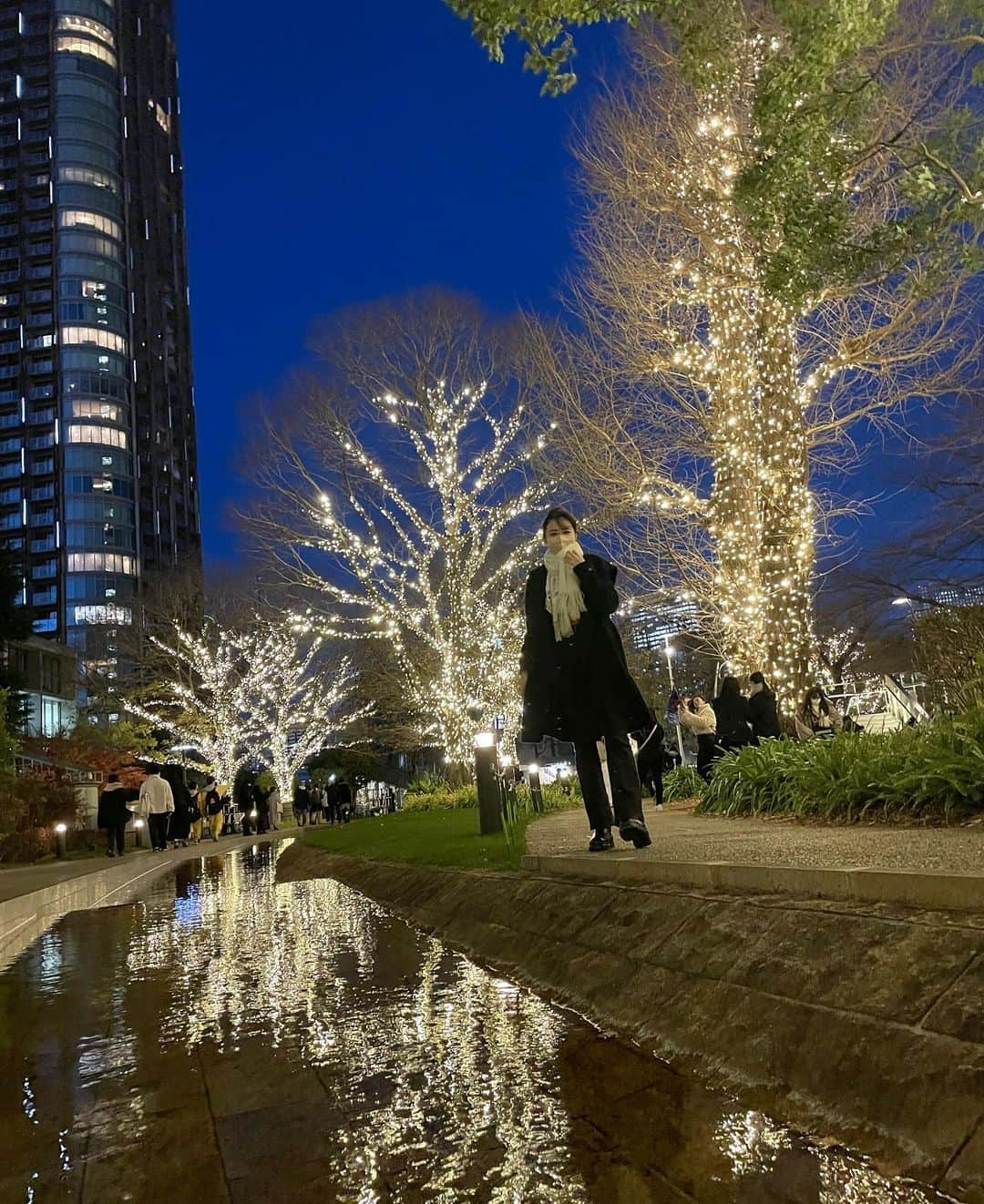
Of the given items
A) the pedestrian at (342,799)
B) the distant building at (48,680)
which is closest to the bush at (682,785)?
the pedestrian at (342,799)

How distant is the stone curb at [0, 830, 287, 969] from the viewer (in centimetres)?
819

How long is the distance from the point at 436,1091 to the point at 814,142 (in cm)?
710

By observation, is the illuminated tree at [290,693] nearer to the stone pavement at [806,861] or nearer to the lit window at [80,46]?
the stone pavement at [806,861]

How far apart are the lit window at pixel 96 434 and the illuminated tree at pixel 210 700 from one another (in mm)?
62992

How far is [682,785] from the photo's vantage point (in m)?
14.2

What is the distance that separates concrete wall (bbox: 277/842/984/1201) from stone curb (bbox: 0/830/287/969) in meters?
4.40

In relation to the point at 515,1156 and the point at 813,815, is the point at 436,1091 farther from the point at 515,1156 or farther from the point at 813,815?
the point at 813,815

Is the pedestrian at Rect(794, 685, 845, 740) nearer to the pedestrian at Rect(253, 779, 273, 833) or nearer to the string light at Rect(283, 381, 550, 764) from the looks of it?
the string light at Rect(283, 381, 550, 764)

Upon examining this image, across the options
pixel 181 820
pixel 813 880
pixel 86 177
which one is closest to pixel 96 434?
pixel 86 177

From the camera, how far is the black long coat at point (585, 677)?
5.54 m

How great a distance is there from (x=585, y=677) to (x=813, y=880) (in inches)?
93.3

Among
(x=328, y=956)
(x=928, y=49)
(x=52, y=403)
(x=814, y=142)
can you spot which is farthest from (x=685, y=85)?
(x=52, y=403)

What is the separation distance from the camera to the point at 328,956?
5.25m

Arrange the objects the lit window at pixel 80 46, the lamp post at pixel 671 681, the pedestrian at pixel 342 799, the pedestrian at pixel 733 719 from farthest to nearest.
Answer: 1. the lit window at pixel 80 46
2. the pedestrian at pixel 342 799
3. the lamp post at pixel 671 681
4. the pedestrian at pixel 733 719
